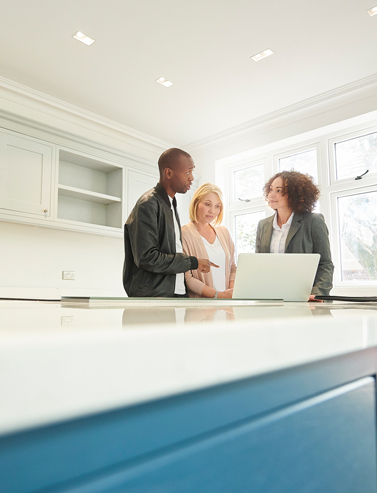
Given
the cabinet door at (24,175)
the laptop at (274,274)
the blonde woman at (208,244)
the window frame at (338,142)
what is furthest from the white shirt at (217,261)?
the window frame at (338,142)

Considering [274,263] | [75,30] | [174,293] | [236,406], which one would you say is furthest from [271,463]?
[75,30]

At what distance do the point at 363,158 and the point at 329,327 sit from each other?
12.1 ft

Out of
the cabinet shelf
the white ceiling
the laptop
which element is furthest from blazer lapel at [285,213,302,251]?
the cabinet shelf

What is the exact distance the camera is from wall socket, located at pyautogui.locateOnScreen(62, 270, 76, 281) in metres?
3.25

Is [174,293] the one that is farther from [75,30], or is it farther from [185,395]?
[75,30]

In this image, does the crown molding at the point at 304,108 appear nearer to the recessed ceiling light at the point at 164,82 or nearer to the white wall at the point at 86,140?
the white wall at the point at 86,140

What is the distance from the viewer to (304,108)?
3.46 m

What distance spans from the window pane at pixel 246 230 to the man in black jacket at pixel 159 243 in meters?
2.61

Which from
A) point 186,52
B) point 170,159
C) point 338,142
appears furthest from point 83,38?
point 338,142

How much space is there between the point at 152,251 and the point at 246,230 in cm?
291

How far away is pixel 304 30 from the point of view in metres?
2.50

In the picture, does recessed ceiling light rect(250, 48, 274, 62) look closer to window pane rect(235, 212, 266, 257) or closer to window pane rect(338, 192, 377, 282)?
window pane rect(338, 192, 377, 282)

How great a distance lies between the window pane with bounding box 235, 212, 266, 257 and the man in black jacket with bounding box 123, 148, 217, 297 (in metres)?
2.61

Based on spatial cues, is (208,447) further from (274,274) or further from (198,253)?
(198,253)
